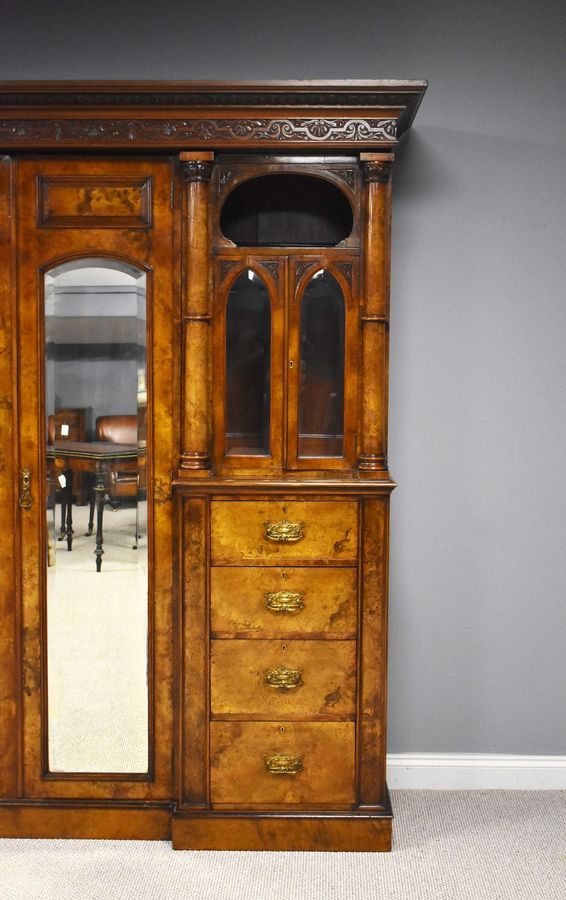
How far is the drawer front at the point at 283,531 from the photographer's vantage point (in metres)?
2.34

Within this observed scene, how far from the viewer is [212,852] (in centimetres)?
238

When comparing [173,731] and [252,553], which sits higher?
[252,553]

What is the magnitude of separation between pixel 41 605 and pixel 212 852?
2.88 feet

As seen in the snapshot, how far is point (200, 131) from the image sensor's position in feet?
7.54

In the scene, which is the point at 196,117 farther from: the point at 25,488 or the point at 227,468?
the point at 25,488

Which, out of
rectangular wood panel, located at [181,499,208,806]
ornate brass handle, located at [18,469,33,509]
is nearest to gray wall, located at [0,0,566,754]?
rectangular wood panel, located at [181,499,208,806]

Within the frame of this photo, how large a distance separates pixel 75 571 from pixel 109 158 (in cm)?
120

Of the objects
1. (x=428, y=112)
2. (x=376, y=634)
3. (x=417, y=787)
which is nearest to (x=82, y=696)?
(x=376, y=634)

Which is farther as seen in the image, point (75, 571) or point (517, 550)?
point (517, 550)

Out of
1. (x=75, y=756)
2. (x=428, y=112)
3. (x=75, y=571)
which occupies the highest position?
(x=428, y=112)

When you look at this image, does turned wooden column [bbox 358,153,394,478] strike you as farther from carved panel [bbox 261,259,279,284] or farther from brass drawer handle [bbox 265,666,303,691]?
brass drawer handle [bbox 265,666,303,691]

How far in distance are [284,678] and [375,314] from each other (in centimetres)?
108

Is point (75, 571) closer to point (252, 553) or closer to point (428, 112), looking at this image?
point (252, 553)

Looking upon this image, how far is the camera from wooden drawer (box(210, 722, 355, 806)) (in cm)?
238
